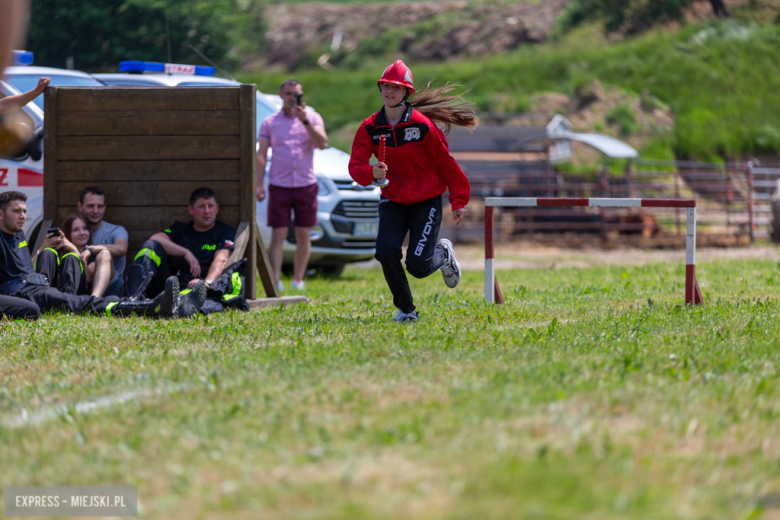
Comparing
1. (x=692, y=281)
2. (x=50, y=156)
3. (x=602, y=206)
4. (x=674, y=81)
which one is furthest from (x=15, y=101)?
(x=674, y=81)

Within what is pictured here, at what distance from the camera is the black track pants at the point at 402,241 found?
6.73 metres

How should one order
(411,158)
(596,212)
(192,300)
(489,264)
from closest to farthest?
1. (411,158)
2. (192,300)
3. (489,264)
4. (596,212)

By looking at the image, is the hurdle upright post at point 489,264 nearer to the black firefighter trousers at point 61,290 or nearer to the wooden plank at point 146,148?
the wooden plank at point 146,148

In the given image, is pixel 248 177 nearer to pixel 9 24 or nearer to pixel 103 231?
pixel 103 231

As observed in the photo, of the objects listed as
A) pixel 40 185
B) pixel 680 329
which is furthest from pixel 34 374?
pixel 40 185

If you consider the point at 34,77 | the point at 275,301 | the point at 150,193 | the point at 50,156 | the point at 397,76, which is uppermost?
the point at 34,77

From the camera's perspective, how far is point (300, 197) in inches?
389

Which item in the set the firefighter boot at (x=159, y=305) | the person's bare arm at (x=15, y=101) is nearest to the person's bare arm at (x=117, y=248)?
the firefighter boot at (x=159, y=305)

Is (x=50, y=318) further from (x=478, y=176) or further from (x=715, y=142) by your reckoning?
(x=715, y=142)

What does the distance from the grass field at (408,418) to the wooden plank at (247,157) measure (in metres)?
2.33

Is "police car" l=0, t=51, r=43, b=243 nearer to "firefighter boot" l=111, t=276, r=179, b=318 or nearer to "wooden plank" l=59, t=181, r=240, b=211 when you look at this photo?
"wooden plank" l=59, t=181, r=240, b=211

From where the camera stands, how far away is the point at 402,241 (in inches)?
268

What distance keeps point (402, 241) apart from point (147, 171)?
3181mm

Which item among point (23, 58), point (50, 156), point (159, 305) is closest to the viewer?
point (159, 305)
